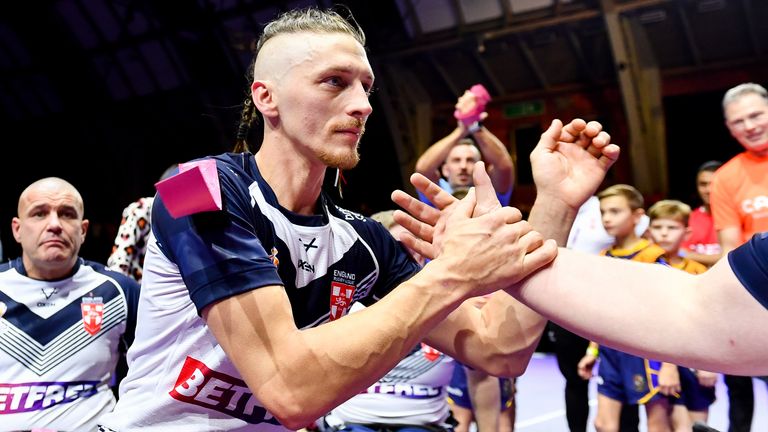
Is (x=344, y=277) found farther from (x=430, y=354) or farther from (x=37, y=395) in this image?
(x=37, y=395)

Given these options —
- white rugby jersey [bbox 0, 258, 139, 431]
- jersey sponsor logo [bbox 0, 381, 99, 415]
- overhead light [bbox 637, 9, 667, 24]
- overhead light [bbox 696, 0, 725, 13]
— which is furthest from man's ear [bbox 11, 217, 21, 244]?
overhead light [bbox 696, 0, 725, 13]

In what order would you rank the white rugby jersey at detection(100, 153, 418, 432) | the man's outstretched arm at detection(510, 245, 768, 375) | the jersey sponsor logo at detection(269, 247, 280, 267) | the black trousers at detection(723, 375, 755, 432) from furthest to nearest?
1. the black trousers at detection(723, 375, 755, 432)
2. the jersey sponsor logo at detection(269, 247, 280, 267)
3. the white rugby jersey at detection(100, 153, 418, 432)
4. the man's outstretched arm at detection(510, 245, 768, 375)

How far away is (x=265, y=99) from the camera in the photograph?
6.59ft

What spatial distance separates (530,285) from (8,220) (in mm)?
18002

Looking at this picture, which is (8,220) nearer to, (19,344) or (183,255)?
(19,344)

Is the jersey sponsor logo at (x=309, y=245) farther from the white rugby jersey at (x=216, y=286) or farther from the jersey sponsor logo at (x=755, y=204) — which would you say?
the jersey sponsor logo at (x=755, y=204)

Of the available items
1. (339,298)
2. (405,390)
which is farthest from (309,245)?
(405,390)

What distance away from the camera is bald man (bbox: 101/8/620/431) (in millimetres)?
1519

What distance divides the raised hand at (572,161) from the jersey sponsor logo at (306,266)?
2.37ft

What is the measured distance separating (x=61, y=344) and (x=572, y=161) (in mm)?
2373

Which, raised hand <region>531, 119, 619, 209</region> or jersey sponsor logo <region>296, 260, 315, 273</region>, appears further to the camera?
raised hand <region>531, 119, 619, 209</region>

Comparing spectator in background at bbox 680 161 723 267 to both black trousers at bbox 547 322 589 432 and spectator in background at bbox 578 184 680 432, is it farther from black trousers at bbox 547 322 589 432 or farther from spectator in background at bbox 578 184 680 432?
black trousers at bbox 547 322 589 432

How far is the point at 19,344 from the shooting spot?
3.06m

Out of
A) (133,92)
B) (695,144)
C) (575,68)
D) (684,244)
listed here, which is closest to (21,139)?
(133,92)
